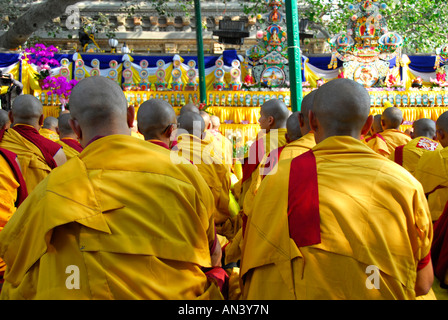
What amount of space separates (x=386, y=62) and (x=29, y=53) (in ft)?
34.0

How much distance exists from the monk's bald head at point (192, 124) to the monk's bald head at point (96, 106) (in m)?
2.43

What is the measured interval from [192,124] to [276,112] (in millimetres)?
864

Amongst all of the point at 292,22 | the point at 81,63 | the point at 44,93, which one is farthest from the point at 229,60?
the point at 292,22

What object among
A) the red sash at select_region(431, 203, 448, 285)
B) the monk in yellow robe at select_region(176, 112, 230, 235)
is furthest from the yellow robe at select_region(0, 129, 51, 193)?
the red sash at select_region(431, 203, 448, 285)

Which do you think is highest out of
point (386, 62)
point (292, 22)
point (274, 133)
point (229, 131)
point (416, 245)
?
point (292, 22)

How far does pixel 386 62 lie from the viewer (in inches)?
509

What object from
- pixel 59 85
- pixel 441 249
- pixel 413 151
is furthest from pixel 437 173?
pixel 59 85

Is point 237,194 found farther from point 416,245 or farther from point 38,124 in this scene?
point 416,245

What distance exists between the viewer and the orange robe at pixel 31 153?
3316 millimetres

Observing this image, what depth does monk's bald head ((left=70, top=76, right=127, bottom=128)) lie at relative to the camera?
6.18 feet

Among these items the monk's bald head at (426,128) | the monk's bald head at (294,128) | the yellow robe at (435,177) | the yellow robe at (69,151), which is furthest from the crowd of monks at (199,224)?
the monk's bald head at (426,128)

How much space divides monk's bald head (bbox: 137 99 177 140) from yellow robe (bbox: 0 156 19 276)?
0.95 metres

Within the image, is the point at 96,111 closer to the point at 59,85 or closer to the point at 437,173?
the point at 437,173

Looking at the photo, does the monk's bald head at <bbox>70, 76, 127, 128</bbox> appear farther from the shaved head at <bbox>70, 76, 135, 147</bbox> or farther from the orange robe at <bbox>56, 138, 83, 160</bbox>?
the orange robe at <bbox>56, 138, 83, 160</bbox>
